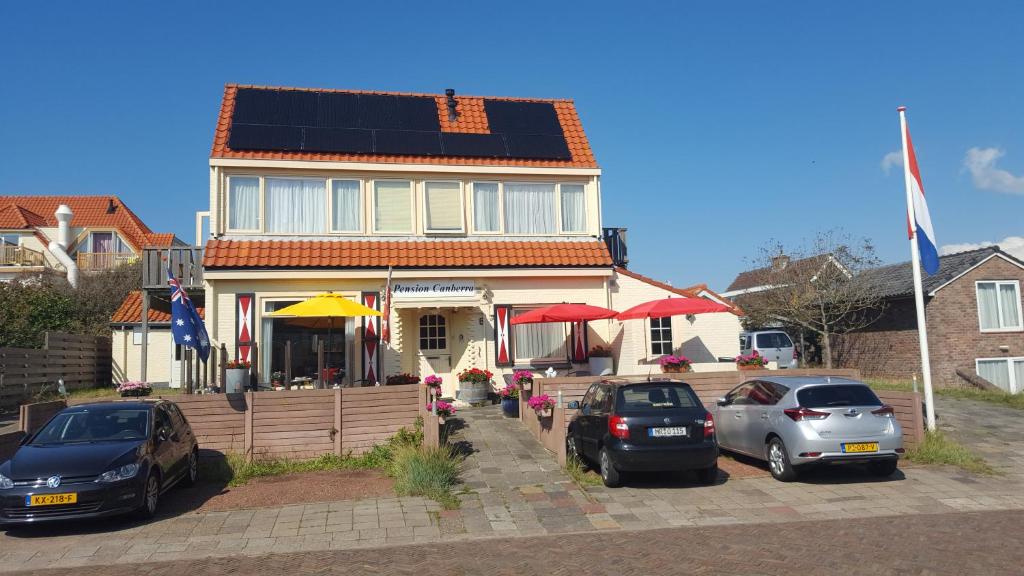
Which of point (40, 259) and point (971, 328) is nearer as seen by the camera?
point (971, 328)

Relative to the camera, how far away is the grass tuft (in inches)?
452

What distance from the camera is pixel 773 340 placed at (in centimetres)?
2594

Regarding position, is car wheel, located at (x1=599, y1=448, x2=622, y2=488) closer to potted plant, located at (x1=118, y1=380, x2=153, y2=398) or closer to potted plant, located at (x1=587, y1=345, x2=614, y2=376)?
potted plant, located at (x1=587, y1=345, x2=614, y2=376)

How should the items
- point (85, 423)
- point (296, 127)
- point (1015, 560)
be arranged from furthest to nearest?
1. point (296, 127)
2. point (85, 423)
3. point (1015, 560)

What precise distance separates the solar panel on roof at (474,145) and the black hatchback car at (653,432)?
32.9ft

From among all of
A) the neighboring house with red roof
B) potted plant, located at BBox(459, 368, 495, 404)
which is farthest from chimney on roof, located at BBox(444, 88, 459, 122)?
the neighboring house with red roof

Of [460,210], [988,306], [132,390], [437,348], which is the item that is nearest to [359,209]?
[460,210]

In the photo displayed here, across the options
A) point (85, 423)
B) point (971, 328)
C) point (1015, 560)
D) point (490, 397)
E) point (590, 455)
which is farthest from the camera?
point (971, 328)

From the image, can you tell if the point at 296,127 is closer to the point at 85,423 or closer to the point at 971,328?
the point at 85,423

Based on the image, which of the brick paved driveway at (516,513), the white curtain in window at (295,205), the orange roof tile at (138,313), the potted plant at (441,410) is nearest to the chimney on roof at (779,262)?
the brick paved driveway at (516,513)

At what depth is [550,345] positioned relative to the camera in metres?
18.4

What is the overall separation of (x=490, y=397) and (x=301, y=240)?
6.20 meters

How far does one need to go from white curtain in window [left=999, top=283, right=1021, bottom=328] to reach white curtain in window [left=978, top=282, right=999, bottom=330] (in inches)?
10.3

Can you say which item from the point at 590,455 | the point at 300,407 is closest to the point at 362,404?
the point at 300,407
